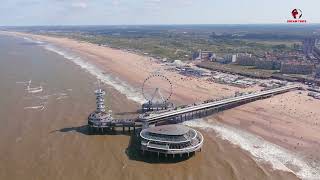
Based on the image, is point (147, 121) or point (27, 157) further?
point (147, 121)

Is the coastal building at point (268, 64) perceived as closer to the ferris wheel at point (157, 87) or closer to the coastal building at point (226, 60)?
the coastal building at point (226, 60)

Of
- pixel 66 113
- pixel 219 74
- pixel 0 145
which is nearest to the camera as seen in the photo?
pixel 0 145

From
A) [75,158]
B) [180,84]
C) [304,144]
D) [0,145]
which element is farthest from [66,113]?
[304,144]

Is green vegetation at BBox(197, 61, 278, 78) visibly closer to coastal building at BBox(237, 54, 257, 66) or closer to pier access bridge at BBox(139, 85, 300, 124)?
coastal building at BBox(237, 54, 257, 66)

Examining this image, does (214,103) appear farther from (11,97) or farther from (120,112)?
(11,97)

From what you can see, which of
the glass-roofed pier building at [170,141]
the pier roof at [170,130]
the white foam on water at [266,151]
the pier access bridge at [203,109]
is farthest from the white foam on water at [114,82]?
the glass-roofed pier building at [170,141]

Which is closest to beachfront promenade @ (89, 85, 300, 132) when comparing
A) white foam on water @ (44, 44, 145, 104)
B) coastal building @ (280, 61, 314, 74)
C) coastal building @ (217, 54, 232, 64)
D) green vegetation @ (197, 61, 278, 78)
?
white foam on water @ (44, 44, 145, 104)
